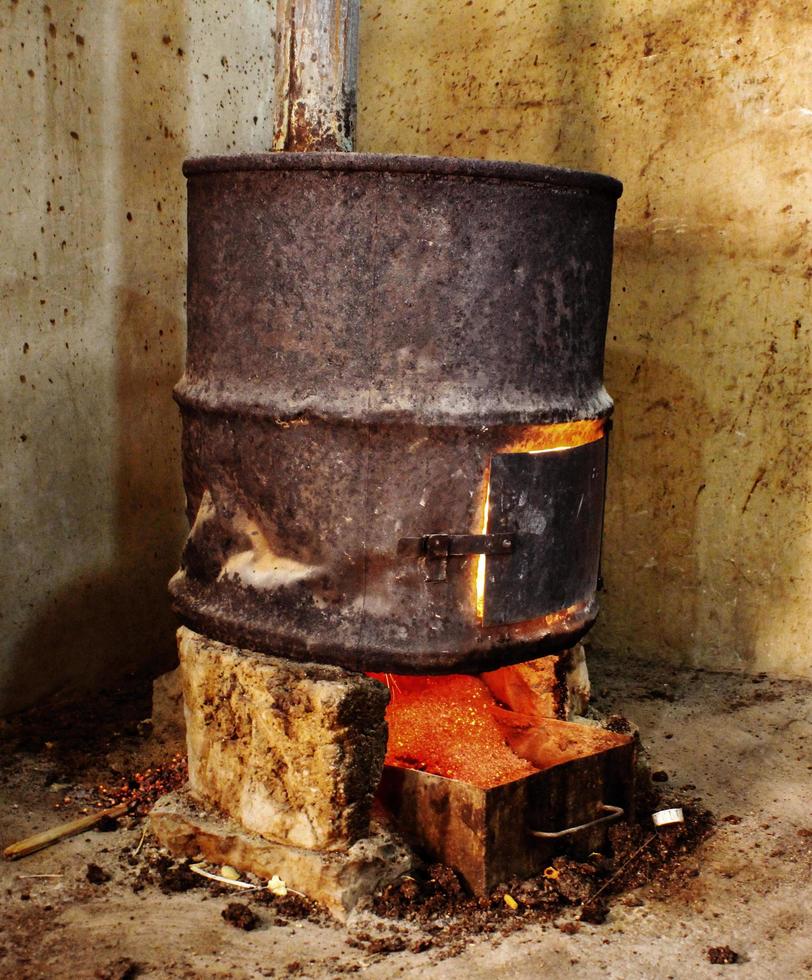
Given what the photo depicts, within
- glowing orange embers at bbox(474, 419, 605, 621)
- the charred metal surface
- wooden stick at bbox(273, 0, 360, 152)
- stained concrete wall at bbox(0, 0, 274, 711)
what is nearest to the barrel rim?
Result: wooden stick at bbox(273, 0, 360, 152)

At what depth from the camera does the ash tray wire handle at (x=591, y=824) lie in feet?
9.46

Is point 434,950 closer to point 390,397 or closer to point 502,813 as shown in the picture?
point 502,813

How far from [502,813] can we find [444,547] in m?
0.69

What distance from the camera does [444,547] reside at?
9.03 ft

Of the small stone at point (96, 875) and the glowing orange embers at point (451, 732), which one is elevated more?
the glowing orange embers at point (451, 732)

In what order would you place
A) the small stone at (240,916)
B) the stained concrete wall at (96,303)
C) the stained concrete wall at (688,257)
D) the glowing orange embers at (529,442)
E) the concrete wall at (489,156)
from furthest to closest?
the stained concrete wall at (688,257) < the concrete wall at (489,156) < the stained concrete wall at (96,303) < the glowing orange embers at (529,442) < the small stone at (240,916)

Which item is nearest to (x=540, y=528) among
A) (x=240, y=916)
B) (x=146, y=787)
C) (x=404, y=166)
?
(x=404, y=166)

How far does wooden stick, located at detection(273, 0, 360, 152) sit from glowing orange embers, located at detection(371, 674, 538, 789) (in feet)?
5.36

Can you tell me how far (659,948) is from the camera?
2.66m

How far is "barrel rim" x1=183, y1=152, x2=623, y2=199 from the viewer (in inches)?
103

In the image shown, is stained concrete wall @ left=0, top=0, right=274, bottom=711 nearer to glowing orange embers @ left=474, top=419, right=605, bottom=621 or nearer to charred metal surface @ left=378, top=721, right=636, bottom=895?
charred metal surface @ left=378, top=721, right=636, bottom=895

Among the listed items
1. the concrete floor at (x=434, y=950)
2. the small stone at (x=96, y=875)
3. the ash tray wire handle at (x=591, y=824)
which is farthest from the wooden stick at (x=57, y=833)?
the ash tray wire handle at (x=591, y=824)

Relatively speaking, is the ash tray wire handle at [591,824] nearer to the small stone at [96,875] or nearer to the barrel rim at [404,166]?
the small stone at [96,875]

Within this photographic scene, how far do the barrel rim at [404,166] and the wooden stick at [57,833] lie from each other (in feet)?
6.01
